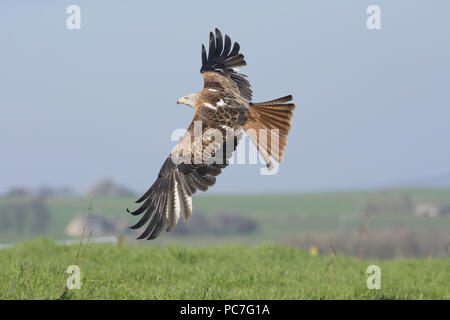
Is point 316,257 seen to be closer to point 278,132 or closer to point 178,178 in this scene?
point 278,132

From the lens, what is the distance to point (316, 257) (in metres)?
11.5

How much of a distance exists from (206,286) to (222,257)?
11.7 ft

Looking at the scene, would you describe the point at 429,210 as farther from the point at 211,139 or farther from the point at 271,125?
the point at 211,139

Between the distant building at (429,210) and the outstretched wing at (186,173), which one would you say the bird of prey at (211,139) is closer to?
the outstretched wing at (186,173)

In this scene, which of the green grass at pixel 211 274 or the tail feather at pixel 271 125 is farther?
the tail feather at pixel 271 125

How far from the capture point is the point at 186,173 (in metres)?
7.98

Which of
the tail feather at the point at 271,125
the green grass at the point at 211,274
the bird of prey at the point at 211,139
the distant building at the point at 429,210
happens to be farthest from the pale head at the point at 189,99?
the distant building at the point at 429,210

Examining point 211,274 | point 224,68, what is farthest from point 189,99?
point 211,274

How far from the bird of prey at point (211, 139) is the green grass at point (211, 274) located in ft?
3.06

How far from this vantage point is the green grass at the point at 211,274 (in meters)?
6.86

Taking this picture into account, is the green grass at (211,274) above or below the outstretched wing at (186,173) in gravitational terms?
below

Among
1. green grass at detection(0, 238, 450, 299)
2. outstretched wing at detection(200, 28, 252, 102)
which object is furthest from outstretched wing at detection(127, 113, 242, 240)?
outstretched wing at detection(200, 28, 252, 102)

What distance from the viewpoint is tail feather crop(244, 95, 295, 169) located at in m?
9.22
